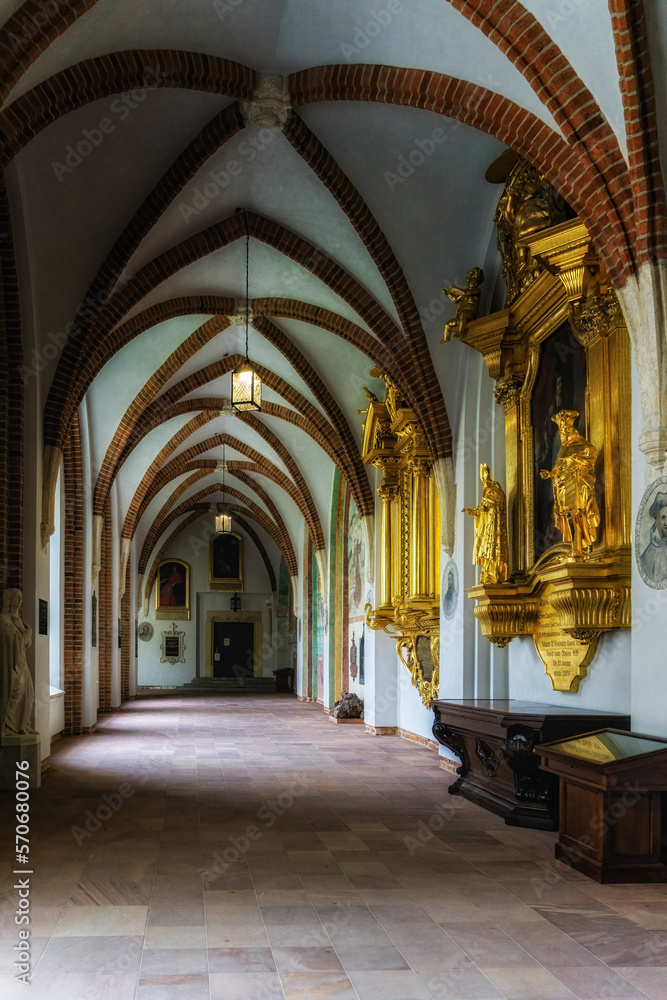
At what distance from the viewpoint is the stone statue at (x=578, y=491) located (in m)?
6.96

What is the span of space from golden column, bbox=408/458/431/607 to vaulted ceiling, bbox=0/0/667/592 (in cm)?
174

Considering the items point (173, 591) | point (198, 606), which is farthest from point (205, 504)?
point (198, 606)

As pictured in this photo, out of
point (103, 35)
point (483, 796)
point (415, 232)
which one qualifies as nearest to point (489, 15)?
point (103, 35)

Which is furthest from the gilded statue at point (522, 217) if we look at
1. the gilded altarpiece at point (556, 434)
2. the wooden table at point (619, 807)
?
the wooden table at point (619, 807)

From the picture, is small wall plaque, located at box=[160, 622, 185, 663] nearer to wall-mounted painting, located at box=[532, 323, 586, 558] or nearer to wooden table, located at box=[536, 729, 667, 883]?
wall-mounted painting, located at box=[532, 323, 586, 558]

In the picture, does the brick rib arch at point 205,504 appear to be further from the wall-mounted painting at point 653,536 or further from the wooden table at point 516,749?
the wall-mounted painting at point 653,536

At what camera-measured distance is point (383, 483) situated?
45.0 ft

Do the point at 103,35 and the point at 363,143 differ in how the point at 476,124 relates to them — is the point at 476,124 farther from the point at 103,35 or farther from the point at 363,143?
the point at 103,35

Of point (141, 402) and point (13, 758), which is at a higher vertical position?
point (141, 402)

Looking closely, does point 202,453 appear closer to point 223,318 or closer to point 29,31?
point 223,318

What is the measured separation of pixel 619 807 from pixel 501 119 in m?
4.86

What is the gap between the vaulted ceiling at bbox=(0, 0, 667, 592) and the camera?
664cm

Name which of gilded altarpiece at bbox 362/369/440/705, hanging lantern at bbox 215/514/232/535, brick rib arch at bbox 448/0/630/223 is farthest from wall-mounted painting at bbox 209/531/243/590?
brick rib arch at bbox 448/0/630/223

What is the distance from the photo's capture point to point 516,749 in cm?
673
